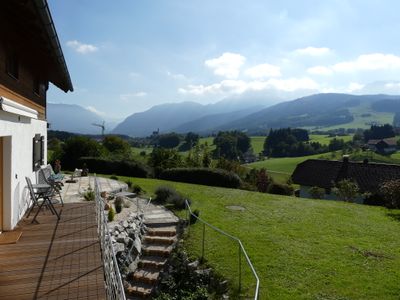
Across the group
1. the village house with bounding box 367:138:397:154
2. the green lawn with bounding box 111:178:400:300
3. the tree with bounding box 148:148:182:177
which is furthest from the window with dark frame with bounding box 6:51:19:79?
the village house with bounding box 367:138:397:154

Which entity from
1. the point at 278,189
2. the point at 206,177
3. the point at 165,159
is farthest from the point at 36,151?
the point at 278,189

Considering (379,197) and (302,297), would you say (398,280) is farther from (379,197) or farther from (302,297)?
(379,197)

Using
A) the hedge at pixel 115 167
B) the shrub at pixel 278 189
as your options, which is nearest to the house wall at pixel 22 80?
the hedge at pixel 115 167

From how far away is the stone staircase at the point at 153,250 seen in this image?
9039 mm

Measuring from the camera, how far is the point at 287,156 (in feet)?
334

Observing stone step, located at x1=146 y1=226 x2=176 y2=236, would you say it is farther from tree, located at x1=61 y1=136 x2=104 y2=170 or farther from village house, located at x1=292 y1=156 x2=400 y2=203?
village house, located at x1=292 y1=156 x2=400 y2=203

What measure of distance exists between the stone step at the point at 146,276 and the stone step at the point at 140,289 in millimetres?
124

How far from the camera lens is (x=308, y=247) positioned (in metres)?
10.5

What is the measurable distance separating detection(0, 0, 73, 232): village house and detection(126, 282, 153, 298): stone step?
325 cm

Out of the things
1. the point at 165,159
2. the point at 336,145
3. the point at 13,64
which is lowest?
the point at 165,159

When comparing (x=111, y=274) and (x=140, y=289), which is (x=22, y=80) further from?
(x=111, y=274)

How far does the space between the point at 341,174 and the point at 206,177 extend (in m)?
21.2

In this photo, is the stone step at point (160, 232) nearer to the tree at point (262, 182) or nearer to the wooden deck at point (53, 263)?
the wooden deck at point (53, 263)

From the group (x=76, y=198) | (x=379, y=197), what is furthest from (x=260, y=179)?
(x=76, y=198)
